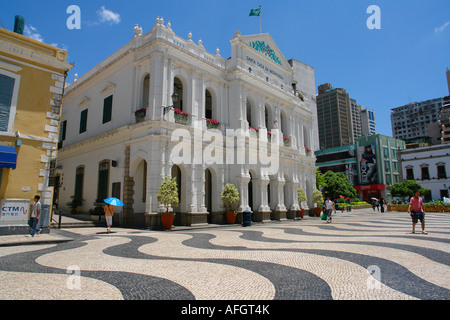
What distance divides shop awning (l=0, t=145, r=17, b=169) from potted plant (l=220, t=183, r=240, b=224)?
479 inches

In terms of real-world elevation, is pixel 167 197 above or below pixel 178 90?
below

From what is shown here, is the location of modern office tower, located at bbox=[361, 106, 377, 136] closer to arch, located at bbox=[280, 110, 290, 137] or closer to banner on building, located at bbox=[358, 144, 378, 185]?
banner on building, located at bbox=[358, 144, 378, 185]

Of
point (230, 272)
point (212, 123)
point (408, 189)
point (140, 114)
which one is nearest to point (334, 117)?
point (408, 189)

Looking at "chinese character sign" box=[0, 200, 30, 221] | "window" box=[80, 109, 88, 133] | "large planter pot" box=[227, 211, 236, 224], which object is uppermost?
"window" box=[80, 109, 88, 133]

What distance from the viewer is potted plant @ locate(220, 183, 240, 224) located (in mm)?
19516

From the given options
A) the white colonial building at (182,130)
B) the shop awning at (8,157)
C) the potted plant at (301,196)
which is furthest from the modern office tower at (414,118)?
the shop awning at (8,157)

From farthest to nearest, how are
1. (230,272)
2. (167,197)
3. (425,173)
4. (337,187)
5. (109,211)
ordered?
(425,173), (337,187), (167,197), (109,211), (230,272)

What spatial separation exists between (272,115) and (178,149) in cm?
1170

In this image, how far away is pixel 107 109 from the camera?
21.2 metres

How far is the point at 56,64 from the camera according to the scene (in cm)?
1266

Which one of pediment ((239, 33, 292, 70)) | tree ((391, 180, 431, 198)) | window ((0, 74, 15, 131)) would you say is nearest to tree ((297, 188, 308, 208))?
pediment ((239, 33, 292, 70))

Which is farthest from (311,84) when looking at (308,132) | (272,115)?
(272,115)

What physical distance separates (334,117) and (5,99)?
150969mm

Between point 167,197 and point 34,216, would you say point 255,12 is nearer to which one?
point 167,197
